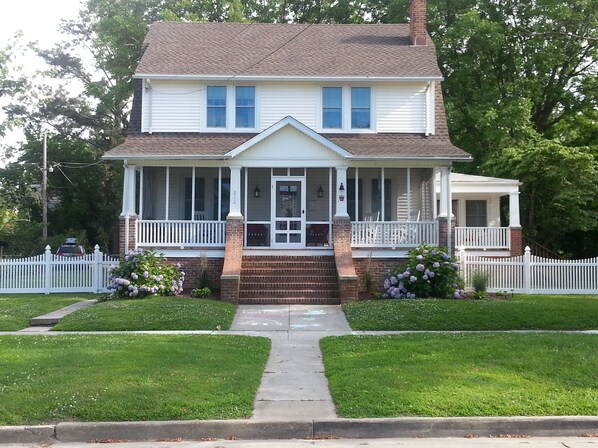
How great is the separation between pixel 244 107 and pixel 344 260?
7.07m

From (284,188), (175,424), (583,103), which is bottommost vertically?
(175,424)

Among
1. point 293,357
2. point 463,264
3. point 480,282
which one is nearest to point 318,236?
point 463,264

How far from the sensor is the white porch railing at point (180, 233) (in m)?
20.5

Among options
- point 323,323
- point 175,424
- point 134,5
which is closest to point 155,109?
point 323,323

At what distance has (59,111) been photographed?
1982 inches

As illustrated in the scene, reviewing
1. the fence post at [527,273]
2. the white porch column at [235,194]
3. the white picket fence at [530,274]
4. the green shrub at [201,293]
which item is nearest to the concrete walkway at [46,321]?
the green shrub at [201,293]

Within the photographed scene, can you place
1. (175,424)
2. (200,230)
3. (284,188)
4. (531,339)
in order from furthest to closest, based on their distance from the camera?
(284,188)
(200,230)
(531,339)
(175,424)

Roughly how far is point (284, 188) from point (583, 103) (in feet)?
65.5

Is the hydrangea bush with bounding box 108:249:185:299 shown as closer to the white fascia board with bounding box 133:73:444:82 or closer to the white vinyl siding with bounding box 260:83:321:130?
the white fascia board with bounding box 133:73:444:82

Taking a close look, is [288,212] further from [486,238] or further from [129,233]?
[486,238]

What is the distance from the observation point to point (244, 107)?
22.9m

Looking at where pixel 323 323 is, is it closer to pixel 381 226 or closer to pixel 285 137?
pixel 381 226

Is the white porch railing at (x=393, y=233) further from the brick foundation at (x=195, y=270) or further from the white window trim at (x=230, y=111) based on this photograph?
the white window trim at (x=230, y=111)

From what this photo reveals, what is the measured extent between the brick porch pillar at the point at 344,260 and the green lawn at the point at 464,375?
5579 millimetres
